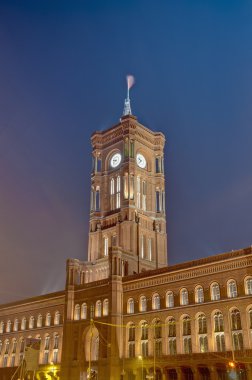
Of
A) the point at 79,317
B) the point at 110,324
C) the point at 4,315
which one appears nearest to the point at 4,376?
the point at 4,315

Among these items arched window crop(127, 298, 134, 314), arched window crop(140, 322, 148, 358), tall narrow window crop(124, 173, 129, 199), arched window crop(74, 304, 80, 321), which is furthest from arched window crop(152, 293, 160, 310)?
tall narrow window crop(124, 173, 129, 199)

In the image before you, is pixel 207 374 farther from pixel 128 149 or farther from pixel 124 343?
pixel 128 149

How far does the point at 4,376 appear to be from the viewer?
290ft

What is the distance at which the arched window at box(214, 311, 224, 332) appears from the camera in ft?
193

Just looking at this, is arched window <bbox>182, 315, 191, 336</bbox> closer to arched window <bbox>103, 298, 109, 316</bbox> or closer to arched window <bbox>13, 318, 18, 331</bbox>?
arched window <bbox>103, 298, 109, 316</bbox>

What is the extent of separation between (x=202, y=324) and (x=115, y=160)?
5084cm

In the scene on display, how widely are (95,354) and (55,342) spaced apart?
12.1 metres

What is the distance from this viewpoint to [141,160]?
338ft

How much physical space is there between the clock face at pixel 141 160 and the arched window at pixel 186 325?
45081 mm

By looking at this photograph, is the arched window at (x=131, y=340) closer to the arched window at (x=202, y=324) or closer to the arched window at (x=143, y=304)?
the arched window at (x=143, y=304)

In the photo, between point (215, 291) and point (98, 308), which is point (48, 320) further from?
point (215, 291)

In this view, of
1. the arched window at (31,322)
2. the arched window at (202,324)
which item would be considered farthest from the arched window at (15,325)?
the arched window at (202,324)

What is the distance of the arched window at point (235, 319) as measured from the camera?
57031 millimetres

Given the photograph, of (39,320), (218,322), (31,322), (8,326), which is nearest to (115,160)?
(39,320)
